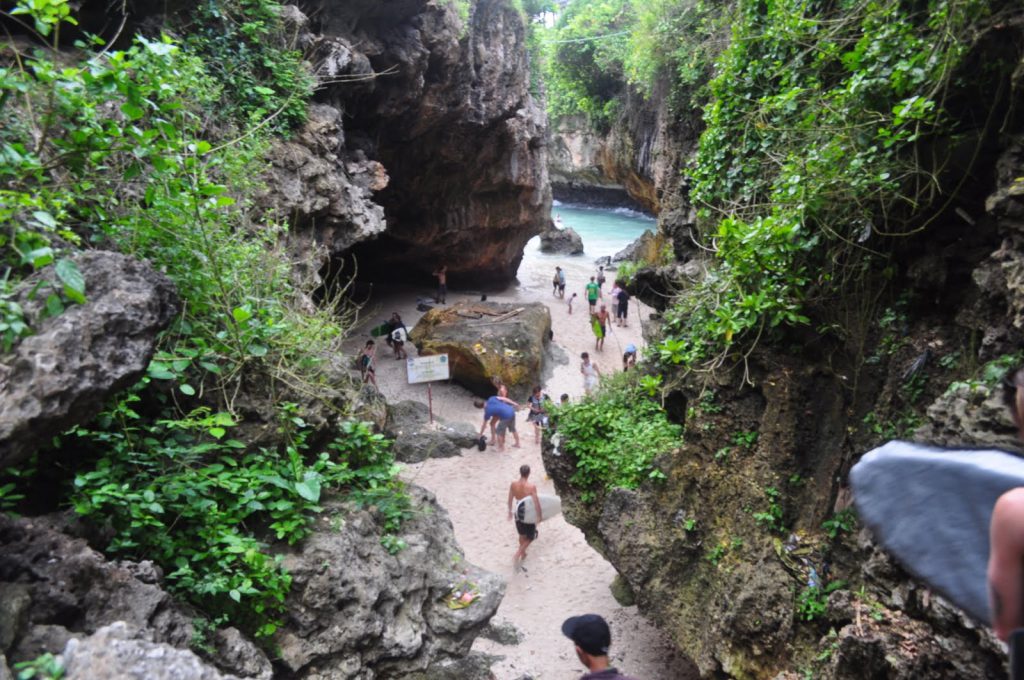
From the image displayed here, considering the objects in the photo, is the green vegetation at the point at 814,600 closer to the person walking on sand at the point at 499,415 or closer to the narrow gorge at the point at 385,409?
the narrow gorge at the point at 385,409

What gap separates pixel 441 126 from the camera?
15.2 m

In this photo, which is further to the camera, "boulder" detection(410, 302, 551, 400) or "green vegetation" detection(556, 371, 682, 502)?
"boulder" detection(410, 302, 551, 400)

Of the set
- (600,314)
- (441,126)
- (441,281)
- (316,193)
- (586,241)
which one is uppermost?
(441,126)

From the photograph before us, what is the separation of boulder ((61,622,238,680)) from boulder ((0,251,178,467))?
900 millimetres

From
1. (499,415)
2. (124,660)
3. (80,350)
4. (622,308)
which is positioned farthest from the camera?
(622,308)

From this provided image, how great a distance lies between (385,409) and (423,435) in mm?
5004

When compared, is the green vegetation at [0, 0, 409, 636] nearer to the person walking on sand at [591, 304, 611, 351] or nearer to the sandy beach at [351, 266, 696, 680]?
the sandy beach at [351, 266, 696, 680]

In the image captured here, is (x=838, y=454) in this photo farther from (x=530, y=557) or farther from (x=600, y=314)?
(x=600, y=314)

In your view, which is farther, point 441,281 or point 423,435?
point 441,281

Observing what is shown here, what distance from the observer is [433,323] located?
560 inches

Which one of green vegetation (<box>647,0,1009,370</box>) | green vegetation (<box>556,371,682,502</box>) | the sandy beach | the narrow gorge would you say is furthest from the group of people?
green vegetation (<box>647,0,1009,370</box>)

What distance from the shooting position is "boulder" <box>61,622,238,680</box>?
2318 millimetres

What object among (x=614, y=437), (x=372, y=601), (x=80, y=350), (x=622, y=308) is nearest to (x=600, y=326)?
(x=622, y=308)

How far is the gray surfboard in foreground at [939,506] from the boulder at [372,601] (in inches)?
134
